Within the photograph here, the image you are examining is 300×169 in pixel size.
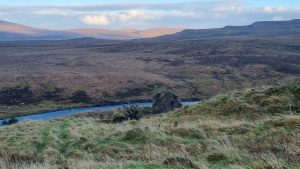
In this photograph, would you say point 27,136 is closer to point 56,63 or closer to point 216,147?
point 216,147

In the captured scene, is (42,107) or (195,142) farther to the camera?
(42,107)

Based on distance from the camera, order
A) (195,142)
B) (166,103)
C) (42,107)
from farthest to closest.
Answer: (42,107) → (166,103) → (195,142)

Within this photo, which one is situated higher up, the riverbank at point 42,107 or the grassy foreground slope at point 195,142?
the grassy foreground slope at point 195,142

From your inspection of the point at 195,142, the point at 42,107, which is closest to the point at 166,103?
the point at 195,142

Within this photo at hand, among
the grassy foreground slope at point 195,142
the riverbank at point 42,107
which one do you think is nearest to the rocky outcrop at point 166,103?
the grassy foreground slope at point 195,142

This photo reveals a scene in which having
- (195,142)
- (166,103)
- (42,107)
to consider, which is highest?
(195,142)

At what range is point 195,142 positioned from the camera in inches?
628

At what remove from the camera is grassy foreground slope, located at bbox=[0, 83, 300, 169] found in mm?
11492

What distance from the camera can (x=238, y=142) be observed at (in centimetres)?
1468

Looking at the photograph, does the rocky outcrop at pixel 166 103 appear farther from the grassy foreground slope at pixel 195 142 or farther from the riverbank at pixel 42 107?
the riverbank at pixel 42 107

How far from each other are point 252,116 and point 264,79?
315 ft

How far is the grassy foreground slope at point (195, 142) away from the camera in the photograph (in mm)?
11492

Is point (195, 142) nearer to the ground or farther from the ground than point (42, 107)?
farther from the ground

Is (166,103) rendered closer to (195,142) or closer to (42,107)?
(195,142)
